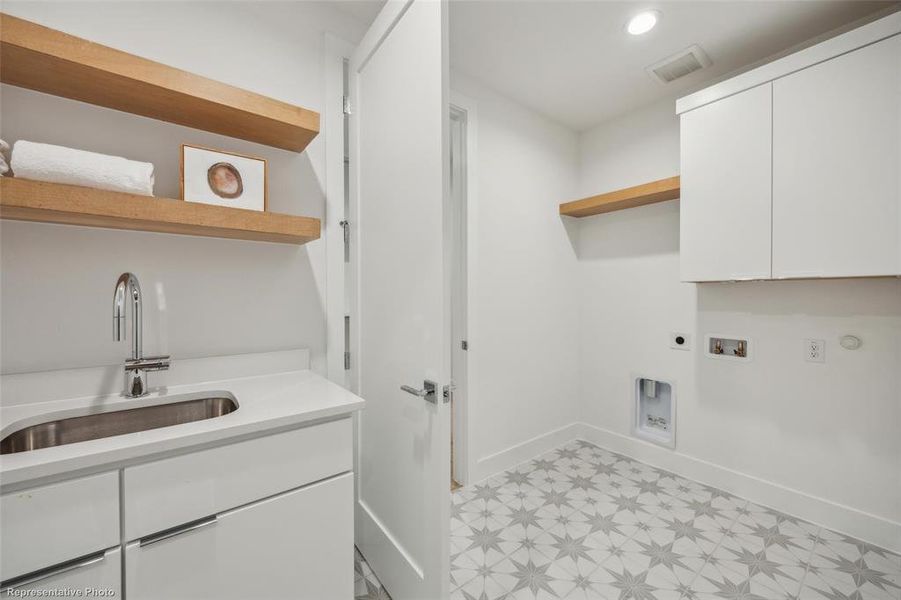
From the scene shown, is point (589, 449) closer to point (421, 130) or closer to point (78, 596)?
point (421, 130)

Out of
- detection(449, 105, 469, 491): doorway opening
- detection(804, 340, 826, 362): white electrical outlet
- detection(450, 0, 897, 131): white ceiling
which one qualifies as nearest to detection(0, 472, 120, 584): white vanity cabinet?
detection(449, 105, 469, 491): doorway opening

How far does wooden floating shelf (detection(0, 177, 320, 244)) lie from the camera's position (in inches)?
37.0

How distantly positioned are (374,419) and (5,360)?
1181 mm

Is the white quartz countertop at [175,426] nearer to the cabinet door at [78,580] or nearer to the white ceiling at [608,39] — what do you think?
the cabinet door at [78,580]

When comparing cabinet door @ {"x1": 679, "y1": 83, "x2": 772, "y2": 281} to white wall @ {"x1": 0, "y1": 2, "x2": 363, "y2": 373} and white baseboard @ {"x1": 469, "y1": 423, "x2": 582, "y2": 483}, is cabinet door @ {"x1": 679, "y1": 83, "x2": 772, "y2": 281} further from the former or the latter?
white wall @ {"x1": 0, "y1": 2, "x2": 363, "y2": 373}

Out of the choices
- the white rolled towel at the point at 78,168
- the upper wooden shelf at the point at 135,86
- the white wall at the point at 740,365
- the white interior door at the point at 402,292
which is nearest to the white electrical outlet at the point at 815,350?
the white wall at the point at 740,365

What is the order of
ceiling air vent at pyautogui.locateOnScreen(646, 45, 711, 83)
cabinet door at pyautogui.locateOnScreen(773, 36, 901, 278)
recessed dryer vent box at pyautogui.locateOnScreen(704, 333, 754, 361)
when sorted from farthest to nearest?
recessed dryer vent box at pyautogui.locateOnScreen(704, 333, 754, 361) → ceiling air vent at pyautogui.locateOnScreen(646, 45, 711, 83) → cabinet door at pyautogui.locateOnScreen(773, 36, 901, 278)

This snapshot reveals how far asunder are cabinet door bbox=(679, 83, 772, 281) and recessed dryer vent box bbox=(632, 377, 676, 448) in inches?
34.9

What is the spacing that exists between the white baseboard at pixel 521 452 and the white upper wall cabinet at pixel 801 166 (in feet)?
4.87

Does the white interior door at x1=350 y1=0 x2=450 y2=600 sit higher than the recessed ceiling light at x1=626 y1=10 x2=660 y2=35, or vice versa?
the recessed ceiling light at x1=626 y1=10 x2=660 y2=35

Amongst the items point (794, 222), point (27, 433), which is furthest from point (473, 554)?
point (794, 222)

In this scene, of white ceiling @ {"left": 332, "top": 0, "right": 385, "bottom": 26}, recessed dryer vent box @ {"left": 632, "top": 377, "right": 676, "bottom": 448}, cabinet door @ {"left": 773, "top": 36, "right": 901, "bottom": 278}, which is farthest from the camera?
recessed dryer vent box @ {"left": 632, "top": 377, "right": 676, "bottom": 448}

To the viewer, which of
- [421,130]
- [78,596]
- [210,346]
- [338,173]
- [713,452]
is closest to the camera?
[78,596]

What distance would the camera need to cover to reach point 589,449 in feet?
9.24
